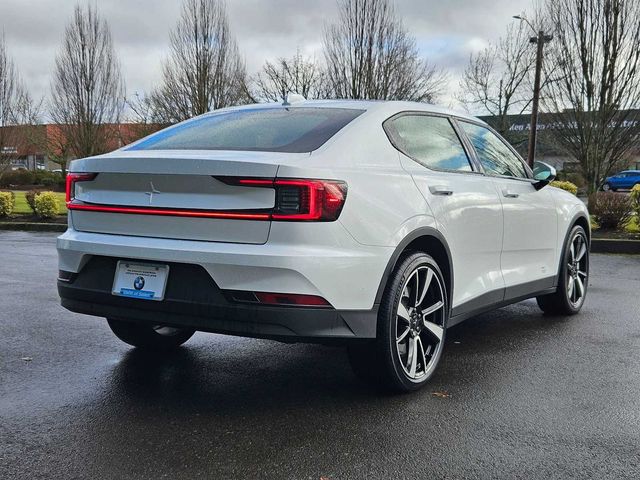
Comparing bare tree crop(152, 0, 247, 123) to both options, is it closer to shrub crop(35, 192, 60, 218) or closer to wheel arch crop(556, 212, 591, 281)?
shrub crop(35, 192, 60, 218)

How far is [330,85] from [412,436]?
21.5m

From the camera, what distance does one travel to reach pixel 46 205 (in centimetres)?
1700

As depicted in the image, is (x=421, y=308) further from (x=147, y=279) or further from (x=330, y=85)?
(x=330, y=85)

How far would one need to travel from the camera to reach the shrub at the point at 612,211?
12.3 m

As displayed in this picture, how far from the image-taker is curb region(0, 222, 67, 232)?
625 inches

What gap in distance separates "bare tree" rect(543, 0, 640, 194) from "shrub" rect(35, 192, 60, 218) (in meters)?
13.2

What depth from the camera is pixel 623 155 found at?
1694 cm

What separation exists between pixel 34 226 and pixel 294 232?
14863 millimetres

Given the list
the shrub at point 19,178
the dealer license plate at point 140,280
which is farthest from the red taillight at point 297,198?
the shrub at point 19,178

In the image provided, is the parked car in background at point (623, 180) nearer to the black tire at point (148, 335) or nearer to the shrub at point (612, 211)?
the shrub at point (612, 211)

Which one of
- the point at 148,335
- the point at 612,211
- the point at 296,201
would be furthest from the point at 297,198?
the point at 612,211

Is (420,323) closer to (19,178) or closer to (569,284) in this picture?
(569,284)

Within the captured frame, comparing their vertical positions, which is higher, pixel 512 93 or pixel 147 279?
pixel 512 93

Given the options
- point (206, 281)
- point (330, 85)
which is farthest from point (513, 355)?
point (330, 85)
